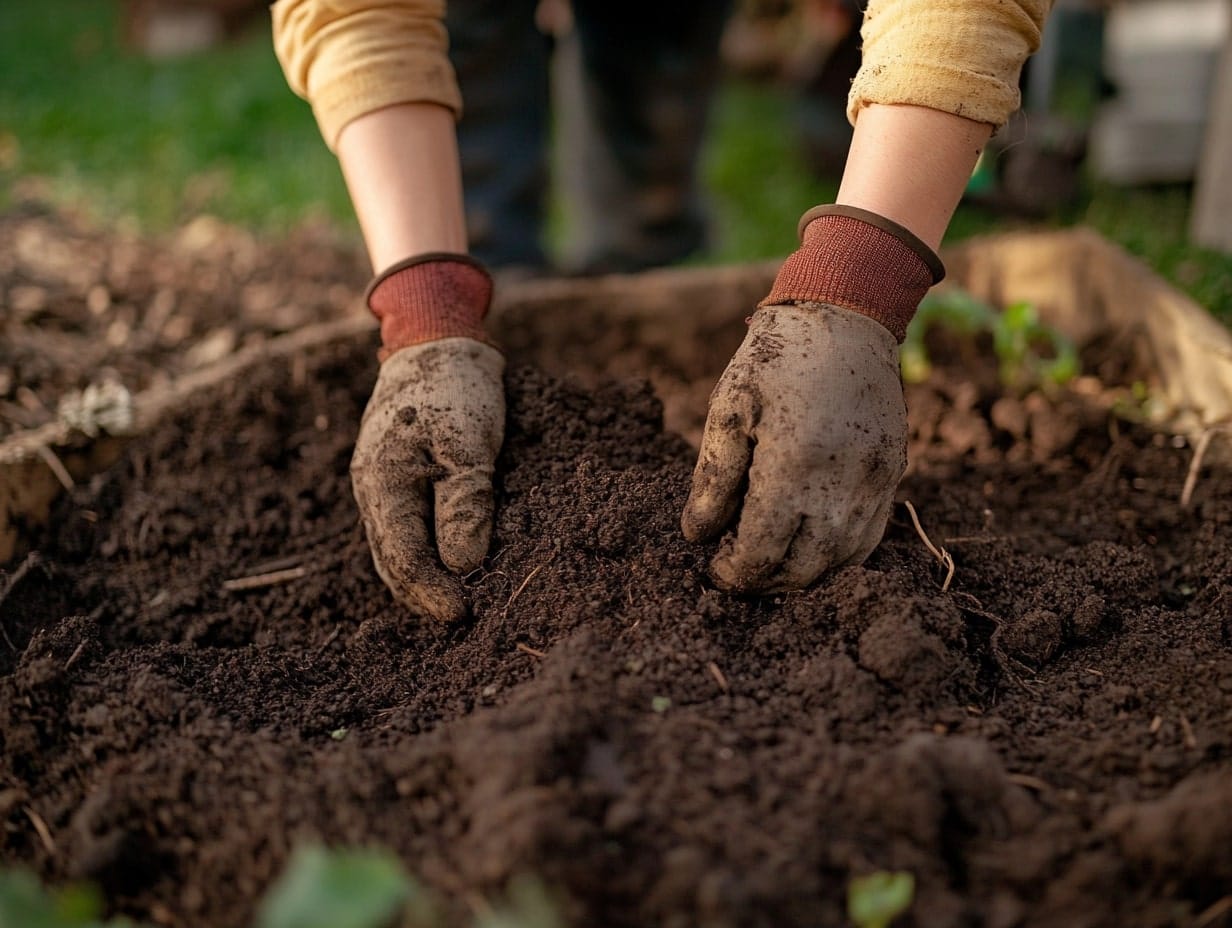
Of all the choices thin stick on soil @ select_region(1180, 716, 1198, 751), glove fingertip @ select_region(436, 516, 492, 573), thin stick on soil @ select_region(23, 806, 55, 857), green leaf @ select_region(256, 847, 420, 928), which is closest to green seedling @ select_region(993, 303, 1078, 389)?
thin stick on soil @ select_region(1180, 716, 1198, 751)

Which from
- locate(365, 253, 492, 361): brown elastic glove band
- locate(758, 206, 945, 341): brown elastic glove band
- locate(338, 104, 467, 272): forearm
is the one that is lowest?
locate(365, 253, 492, 361): brown elastic glove band

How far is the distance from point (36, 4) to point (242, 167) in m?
3.12

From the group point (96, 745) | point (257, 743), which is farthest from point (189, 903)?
point (96, 745)

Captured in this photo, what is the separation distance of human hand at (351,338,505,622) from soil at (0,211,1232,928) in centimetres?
5

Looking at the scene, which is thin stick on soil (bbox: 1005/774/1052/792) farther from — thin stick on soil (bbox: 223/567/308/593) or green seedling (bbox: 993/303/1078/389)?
green seedling (bbox: 993/303/1078/389)

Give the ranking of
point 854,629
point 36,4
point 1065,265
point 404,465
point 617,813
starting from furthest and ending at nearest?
point 36,4 < point 1065,265 < point 404,465 < point 854,629 < point 617,813

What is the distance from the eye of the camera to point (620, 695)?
48.7 inches

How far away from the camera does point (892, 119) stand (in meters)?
1.47

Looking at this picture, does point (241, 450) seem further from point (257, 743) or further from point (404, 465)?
point (257, 743)

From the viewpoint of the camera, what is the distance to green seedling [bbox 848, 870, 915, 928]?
3.19ft

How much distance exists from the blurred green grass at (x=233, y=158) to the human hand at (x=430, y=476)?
2204 millimetres

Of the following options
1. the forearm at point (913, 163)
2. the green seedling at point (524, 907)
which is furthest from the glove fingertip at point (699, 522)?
the green seedling at point (524, 907)

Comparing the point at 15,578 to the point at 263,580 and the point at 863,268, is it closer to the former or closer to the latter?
the point at 263,580

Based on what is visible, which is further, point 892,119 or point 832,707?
point 892,119
